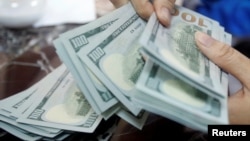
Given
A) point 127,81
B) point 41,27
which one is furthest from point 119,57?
point 41,27

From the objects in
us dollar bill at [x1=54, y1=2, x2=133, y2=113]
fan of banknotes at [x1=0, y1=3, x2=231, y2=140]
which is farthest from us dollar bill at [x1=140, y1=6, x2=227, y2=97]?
us dollar bill at [x1=54, y1=2, x2=133, y2=113]

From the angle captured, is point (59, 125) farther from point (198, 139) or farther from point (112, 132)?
point (198, 139)

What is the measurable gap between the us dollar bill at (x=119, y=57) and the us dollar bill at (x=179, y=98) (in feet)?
0.20

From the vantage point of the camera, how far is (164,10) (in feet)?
2.25

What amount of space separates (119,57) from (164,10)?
0.12 m

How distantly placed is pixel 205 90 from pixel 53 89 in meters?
0.36

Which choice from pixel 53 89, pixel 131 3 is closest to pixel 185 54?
pixel 131 3

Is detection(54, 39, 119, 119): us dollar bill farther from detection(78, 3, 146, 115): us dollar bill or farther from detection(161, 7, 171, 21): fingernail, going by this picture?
detection(161, 7, 171, 21): fingernail

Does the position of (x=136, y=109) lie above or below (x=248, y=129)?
above

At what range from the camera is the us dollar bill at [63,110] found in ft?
2.20

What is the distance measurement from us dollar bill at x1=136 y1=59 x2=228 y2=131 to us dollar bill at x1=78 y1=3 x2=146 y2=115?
0.06 metres

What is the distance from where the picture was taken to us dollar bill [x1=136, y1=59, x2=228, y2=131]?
0.53 meters

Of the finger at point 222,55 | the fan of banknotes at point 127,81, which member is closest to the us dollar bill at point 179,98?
the fan of banknotes at point 127,81

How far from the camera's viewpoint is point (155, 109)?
54cm
